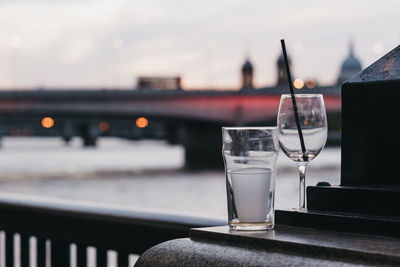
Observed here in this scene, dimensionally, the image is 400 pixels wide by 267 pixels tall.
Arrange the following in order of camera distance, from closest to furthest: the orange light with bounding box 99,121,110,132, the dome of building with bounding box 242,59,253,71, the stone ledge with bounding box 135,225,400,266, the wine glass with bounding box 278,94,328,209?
the stone ledge with bounding box 135,225,400,266, the wine glass with bounding box 278,94,328,209, the dome of building with bounding box 242,59,253,71, the orange light with bounding box 99,121,110,132

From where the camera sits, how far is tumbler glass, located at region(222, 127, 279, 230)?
1.34 metres

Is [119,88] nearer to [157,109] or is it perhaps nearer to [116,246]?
[157,109]

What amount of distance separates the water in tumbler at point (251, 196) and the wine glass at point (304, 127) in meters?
0.12

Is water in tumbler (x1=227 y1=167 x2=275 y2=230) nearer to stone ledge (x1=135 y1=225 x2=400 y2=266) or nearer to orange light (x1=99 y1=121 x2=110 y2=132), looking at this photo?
stone ledge (x1=135 y1=225 x2=400 y2=266)

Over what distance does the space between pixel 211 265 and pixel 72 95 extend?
34740 mm

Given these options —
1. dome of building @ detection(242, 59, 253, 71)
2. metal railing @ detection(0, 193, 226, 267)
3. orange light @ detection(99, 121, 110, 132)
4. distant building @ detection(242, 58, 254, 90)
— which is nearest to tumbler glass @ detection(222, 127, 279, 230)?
metal railing @ detection(0, 193, 226, 267)

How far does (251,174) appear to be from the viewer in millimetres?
1339

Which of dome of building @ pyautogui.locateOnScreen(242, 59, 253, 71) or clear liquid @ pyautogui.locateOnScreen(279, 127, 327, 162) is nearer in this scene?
clear liquid @ pyautogui.locateOnScreen(279, 127, 327, 162)

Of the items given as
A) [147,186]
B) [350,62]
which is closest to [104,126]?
[350,62]

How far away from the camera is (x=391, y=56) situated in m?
1.39

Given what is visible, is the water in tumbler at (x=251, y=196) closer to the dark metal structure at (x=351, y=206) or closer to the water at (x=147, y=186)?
the dark metal structure at (x=351, y=206)

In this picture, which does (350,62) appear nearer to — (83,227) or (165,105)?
(165,105)

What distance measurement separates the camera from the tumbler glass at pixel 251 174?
1341 millimetres

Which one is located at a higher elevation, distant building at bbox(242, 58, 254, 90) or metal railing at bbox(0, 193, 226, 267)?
distant building at bbox(242, 58, 254, 90)
